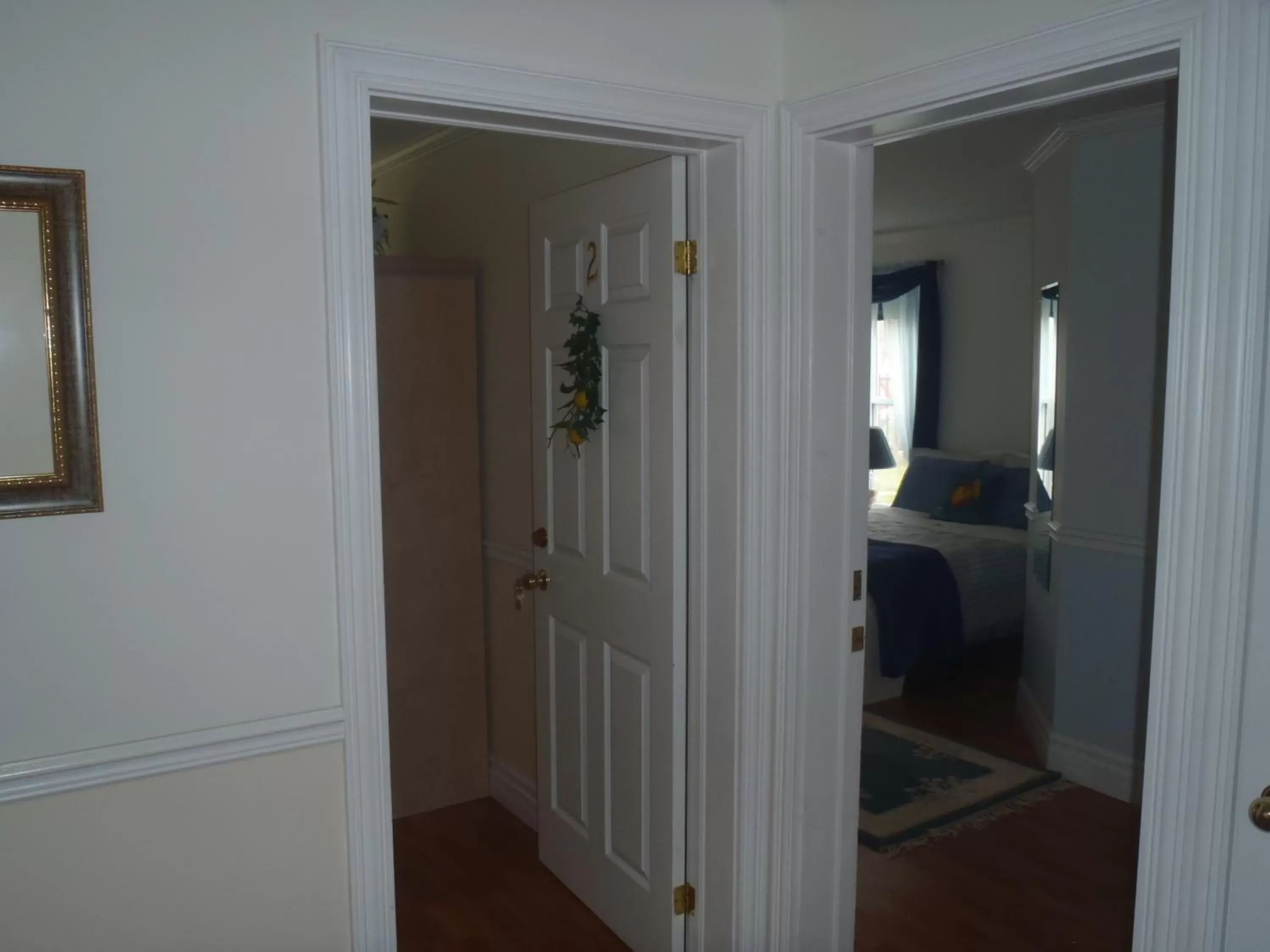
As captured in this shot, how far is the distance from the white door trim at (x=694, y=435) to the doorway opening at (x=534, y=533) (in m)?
0.08

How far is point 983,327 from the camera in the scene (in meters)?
6.49

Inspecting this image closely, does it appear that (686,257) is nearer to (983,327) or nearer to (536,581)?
(536,581)

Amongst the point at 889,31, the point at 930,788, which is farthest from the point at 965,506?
the point at 889,31

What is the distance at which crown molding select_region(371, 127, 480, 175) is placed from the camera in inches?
146

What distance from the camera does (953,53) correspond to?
189cm

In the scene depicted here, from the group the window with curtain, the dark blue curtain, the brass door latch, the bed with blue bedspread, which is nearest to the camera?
the brass door latch

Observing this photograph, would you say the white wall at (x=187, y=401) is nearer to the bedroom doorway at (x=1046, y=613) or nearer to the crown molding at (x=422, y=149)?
the bedroom doorway at (x=1046, y=613)

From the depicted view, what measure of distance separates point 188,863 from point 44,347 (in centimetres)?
89

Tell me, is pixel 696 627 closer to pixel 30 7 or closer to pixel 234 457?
pixel 234 457

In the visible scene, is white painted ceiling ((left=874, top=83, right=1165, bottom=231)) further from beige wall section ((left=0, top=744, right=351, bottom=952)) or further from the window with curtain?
beige wall section ((left=0, top=744, right=351, bottom=952))

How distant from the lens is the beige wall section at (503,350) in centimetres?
338

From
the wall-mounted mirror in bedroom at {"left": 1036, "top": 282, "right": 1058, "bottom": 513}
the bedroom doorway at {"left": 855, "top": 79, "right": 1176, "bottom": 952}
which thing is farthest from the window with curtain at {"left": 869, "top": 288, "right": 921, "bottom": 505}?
the wall-mounted mirror in bedroom at {"left": 1036, "top": 282, "right": 1058, "bottom": 513}

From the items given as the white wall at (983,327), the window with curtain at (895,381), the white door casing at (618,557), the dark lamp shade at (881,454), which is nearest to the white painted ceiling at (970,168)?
the white wall at (983,327)

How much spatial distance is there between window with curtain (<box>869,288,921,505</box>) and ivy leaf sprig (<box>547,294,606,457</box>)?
4596mm
